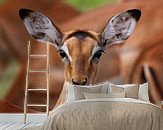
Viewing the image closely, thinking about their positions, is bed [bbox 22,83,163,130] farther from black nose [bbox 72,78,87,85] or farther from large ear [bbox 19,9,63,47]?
large ear [bbox 19,9,63,47]

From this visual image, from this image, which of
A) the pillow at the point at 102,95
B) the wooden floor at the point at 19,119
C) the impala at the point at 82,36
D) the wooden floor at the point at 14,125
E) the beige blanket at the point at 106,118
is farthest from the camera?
the wooden floor at the point at 19,119

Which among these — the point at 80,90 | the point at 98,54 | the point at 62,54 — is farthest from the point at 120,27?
the point at 80,90

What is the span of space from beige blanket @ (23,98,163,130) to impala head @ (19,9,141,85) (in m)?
1.71

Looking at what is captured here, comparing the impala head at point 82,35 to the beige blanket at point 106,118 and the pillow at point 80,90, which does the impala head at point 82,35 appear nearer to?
the pillow at point 80,90

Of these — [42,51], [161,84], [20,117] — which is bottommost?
[20,117]

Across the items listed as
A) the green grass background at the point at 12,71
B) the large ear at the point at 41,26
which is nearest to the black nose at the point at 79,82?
the large ear at the point at 41,26

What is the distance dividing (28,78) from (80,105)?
200 centimetres

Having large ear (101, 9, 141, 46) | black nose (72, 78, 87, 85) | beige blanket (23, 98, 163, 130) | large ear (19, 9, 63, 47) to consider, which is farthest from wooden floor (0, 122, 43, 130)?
beige blanket (23, 98, 163, 130)

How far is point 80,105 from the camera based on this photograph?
12.1 ft

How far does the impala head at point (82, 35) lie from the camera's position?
535 cm

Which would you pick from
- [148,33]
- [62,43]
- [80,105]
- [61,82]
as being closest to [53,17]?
[62,43]

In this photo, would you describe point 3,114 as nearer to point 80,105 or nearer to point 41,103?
point 41,103

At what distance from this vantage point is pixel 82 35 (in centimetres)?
545

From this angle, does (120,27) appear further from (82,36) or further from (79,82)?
(79,82)
